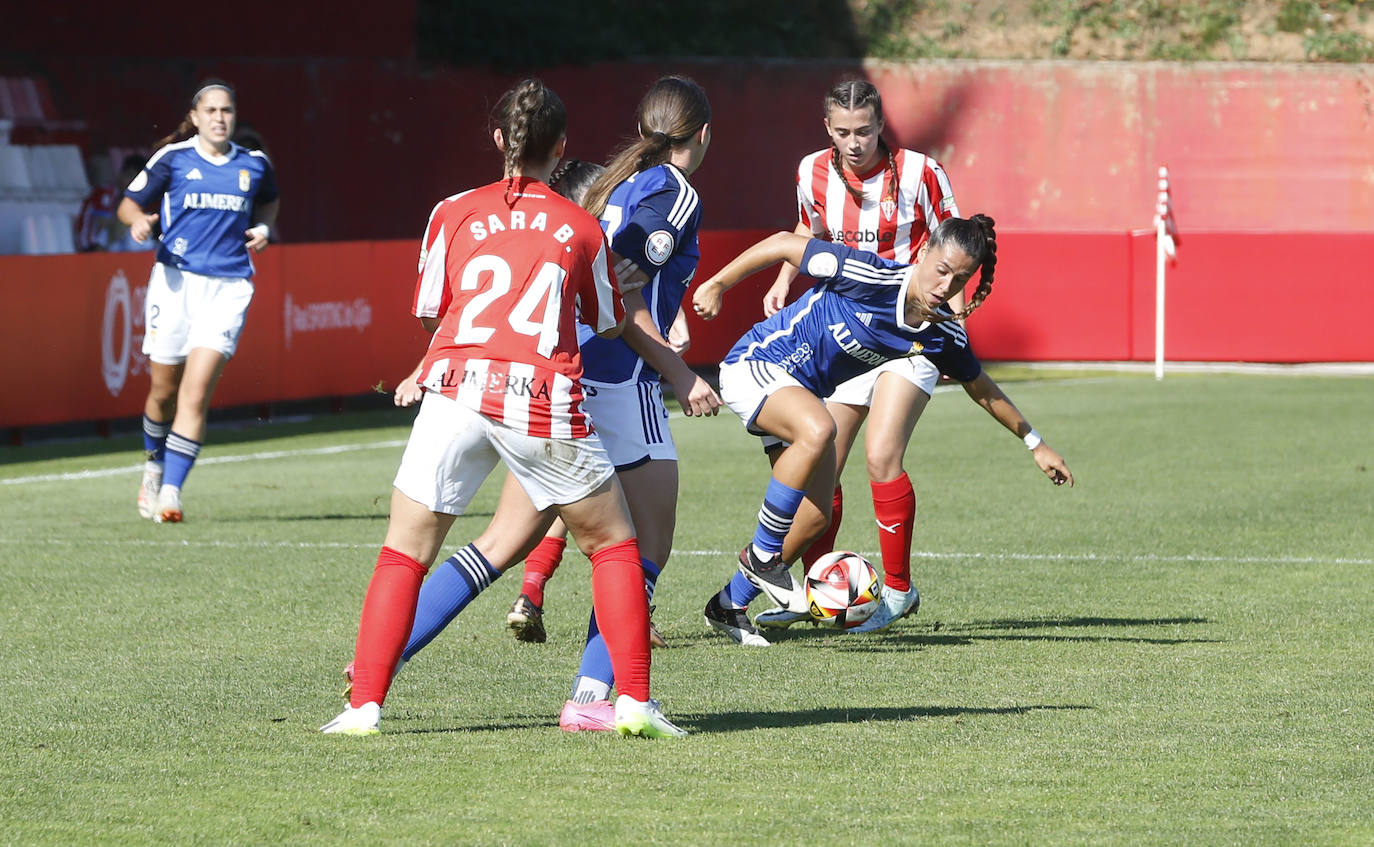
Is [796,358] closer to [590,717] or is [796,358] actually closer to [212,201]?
[590,717]

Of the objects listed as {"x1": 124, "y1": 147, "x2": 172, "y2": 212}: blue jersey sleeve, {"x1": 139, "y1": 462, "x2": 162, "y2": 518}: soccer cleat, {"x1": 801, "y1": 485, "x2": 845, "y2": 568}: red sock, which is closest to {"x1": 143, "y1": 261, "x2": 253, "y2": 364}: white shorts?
{"x1": 124, "y1": 147, "x2": 172, "y2": 212}: blue jersey sleeve

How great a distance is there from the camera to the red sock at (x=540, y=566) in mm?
7043

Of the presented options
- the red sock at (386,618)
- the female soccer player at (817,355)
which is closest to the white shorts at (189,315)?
the female soccer player at (817,355)

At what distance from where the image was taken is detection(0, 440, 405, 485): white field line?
12.7 metres

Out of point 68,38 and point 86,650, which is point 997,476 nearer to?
point 86,650

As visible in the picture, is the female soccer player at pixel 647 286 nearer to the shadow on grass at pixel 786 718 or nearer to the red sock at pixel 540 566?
the shadow on grass at pixel 786 718

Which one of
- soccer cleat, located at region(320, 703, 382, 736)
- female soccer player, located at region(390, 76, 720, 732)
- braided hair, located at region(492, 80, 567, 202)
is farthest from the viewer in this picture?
female soccer player, located at region(390, 76, 720, 732)

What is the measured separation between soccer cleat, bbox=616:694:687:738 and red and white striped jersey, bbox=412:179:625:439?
707mm

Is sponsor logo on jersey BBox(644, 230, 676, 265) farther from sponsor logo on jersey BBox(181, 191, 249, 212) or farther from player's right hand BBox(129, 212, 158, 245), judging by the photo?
sponsor logo on jersey BBox(181, 191, 249, 212)

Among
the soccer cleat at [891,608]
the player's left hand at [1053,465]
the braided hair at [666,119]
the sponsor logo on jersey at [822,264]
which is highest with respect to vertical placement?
the braided hair at [666,119]

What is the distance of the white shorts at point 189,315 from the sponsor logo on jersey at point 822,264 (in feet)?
15.1

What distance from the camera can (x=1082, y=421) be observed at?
16500mm

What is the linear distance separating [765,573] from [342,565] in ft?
8.50

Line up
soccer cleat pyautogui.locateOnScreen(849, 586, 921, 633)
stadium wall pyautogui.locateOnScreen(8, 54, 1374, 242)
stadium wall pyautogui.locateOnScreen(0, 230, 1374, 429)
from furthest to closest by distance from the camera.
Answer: stadium wall pyautogui.locateOnScreen(8, 54, 1374, 242) → stadium wall pyautogui.locateOnScreen(0, 230, 1374, 429) → soccer cleat pyautogui.locateOnScreen(849, 586, 921, 633)
